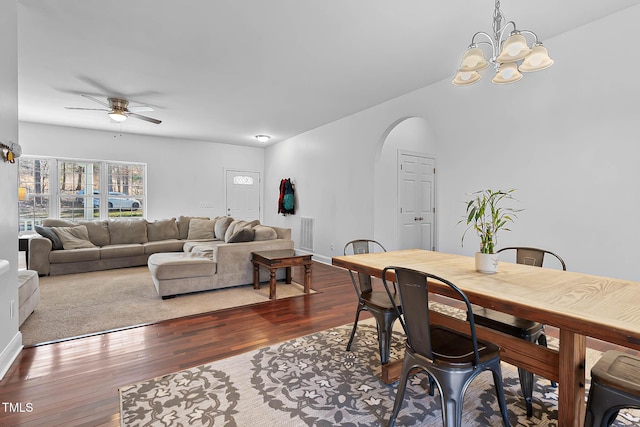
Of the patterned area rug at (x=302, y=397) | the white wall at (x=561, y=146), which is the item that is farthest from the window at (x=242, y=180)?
the patterned area rug at (x=302, y=397)

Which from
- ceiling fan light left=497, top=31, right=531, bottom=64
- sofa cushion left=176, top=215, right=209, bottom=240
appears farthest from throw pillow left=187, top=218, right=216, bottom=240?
ceiling fan light left=497, top=31, right=531, bottom=64

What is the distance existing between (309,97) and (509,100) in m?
2.65

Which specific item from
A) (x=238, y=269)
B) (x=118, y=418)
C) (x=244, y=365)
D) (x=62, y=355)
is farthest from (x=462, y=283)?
(x=238, y=269)

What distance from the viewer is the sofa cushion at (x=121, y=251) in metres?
5.36

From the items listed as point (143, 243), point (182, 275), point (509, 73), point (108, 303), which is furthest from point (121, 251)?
point (509, 73)

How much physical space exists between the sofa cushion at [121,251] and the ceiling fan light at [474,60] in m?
5.91

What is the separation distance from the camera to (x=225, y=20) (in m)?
2.71

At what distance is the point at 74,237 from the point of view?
214 inches

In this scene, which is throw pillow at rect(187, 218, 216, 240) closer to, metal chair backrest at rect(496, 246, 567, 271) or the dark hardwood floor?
A: the dark hardwood floor

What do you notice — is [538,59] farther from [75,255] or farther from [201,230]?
[75,255]

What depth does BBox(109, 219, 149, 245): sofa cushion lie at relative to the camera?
5.96 metres

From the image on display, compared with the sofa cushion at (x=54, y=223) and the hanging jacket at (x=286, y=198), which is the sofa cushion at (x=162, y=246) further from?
the hanging jacket at (x=286, y=198)

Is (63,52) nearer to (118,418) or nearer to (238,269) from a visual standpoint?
(238,269)

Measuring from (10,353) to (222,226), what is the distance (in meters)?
3.85
